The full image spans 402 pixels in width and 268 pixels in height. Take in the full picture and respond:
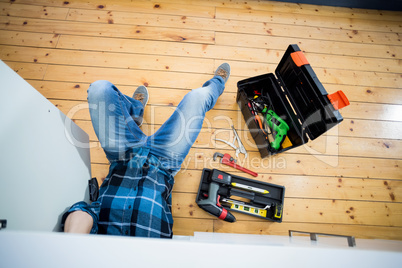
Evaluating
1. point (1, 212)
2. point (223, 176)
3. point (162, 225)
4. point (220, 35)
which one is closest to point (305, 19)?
point (220, 35)

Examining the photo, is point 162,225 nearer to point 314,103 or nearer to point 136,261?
point 136,261

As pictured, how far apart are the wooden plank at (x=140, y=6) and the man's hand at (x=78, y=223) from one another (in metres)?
1.57

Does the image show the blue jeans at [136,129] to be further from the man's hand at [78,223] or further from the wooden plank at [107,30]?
the wooden plank at [107,30]

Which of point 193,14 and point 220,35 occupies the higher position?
point 193,14

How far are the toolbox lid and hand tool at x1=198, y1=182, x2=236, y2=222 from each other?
58 cm

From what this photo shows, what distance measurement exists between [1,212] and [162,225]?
20.9 inches

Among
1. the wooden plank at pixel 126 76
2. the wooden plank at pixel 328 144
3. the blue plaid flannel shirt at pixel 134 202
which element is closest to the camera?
the blue plaid flannel shirt at pixel 134 202

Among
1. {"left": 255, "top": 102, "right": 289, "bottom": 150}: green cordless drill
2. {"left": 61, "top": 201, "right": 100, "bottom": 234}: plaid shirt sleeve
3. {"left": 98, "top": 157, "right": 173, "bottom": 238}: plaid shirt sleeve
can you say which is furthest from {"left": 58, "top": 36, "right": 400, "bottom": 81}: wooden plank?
{"left": 61, "top": 201, "right": 100, "bottom": 234}: plaid shirt sleeve

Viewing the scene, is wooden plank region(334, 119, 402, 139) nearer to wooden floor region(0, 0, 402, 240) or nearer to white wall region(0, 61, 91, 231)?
wooden floor region(0, 0, 402, 240)

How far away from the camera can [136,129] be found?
1059 mm

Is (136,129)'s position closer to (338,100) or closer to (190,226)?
(190,226)

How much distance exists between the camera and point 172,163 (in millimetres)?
1042

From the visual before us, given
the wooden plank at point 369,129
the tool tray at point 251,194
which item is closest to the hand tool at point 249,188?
the tool tray at point 251,194

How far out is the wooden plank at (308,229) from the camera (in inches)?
48.2
